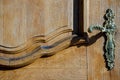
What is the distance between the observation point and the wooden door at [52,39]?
46.7 inches

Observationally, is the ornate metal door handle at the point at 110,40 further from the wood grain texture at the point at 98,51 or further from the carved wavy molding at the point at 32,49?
the carved wavy molding at the point at 32,49

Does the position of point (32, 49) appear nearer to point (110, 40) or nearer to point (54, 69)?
point (54, 69)

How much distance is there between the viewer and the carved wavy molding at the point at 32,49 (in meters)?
1.17

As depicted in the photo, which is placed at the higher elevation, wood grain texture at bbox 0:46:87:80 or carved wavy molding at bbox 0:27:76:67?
carved wavy molding at bbox 0:27:76:67

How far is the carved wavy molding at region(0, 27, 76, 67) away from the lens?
117cm

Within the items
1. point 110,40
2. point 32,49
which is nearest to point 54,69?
point 32,49

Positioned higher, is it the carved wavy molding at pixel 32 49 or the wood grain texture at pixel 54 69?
the carved wavy molding at pixel 32 49

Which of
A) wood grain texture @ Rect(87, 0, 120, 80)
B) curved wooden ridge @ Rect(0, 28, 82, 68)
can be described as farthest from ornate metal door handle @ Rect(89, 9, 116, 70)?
curved wooden ridge @ Rect(0, 28, 82, 68)

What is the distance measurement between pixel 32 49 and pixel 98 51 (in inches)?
8.4

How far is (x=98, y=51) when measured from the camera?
1.21 meters

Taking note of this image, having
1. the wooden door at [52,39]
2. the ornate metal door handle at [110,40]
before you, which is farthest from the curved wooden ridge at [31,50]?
the ornate metal door handle at [110,40]

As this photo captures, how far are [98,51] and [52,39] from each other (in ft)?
0.51

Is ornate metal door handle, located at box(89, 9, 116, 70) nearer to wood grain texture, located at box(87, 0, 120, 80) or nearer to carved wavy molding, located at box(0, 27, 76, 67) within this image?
wood grain texture, located at box(87, 0, 120, 80)

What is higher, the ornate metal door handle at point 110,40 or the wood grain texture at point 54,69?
the ornate metal door handle at point 110,40
